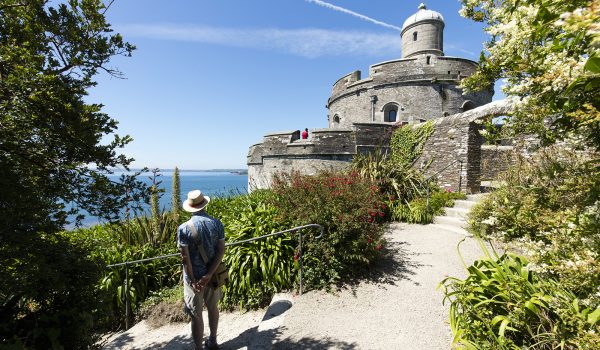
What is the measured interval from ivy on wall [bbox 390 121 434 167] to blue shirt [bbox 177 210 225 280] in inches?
330

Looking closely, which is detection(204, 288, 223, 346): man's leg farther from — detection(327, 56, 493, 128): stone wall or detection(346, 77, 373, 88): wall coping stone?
detection(346, 77, 373, 88): wall coping stone

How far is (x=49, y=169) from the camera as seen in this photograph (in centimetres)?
253

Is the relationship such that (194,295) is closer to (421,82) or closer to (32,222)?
(32,222)

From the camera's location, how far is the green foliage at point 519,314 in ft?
6.70

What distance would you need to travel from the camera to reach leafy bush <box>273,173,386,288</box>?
4414 mm

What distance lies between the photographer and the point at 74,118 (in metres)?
2.46

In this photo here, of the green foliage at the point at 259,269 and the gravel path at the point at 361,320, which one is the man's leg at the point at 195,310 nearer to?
the gravel path at the point at 361,320

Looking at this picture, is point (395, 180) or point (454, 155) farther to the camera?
point (454, 155)

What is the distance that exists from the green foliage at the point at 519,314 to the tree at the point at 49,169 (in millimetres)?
3681

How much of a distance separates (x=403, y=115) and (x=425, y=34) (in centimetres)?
732

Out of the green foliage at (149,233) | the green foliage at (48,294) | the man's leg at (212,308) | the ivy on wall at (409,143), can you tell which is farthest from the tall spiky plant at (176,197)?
the ivy on wall at (409,143)

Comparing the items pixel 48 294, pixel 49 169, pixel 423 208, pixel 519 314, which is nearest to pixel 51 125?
pixel 49 169

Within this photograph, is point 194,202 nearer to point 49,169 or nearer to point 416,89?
point 49,169

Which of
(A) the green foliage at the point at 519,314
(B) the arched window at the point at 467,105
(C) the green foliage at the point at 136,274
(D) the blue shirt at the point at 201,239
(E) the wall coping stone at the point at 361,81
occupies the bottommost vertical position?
(C) the green foliage at the point at 136,274
